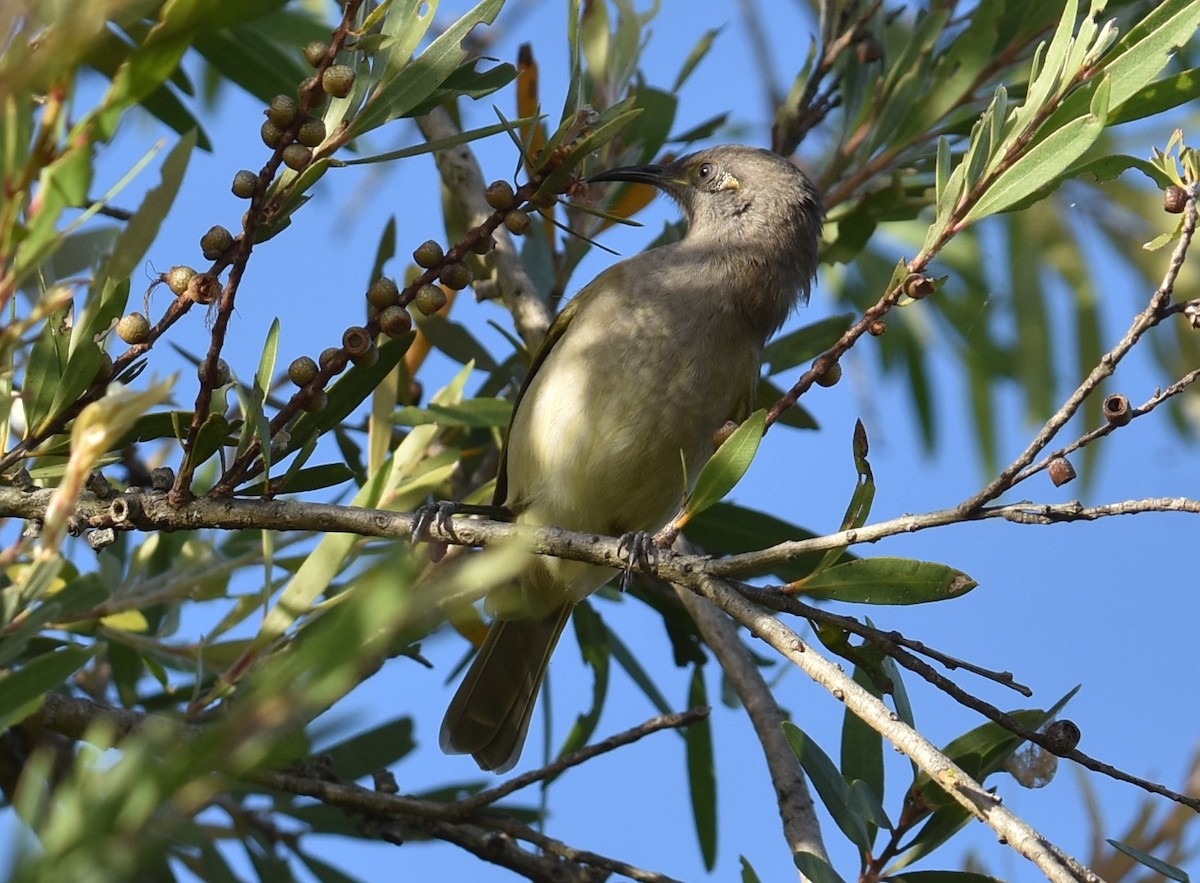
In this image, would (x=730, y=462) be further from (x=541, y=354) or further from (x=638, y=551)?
(x=541, y=354)

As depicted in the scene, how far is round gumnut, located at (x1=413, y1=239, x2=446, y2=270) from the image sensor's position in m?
2.54

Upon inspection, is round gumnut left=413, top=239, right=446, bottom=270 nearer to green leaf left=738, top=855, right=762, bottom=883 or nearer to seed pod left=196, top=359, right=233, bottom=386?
seed pod left=196, top=359, right=233, bottom=386

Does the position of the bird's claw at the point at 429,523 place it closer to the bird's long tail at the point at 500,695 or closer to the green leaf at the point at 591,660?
the green leaf at the point at 591,660

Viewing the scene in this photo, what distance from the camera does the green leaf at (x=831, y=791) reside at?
2.66 metres

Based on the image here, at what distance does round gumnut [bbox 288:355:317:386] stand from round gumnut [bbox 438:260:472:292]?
291 millimetres

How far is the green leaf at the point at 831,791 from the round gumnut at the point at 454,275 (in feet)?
3.48

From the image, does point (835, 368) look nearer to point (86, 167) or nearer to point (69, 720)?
point (86, 167)

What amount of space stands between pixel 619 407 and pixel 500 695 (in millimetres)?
1094

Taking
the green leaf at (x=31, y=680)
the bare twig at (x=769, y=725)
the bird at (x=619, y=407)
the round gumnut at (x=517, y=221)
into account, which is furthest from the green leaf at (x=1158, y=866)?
the bird at (x=619, y=407)

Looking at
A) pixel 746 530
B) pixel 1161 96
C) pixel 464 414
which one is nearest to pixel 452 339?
pixel 464 414

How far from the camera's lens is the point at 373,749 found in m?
3.97

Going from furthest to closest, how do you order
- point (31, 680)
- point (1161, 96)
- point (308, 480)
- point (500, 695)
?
point (500, 695) → point (308, 480) → point (1161, 96) → point (31, 680)

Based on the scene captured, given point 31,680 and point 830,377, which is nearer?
point 31,680

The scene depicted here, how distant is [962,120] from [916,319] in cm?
140
